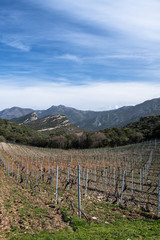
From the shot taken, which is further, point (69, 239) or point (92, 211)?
point (92, 211)

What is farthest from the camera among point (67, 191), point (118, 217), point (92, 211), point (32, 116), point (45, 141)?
point (32, 116)

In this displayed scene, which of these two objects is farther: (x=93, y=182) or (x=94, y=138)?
(x=94, y=138)

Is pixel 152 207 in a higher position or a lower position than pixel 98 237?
lower

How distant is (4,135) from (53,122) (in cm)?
6733

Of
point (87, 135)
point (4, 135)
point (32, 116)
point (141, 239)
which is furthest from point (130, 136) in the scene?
point (32, 116)

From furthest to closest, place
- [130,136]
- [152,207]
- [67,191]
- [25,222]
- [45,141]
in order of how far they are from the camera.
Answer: [45,141], [130,136], [67,191], [152,207], [25,222]

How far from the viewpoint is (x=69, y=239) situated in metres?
5.54

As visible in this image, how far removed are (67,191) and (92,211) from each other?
3937mm

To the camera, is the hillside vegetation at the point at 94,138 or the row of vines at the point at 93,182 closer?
the row of vines at the point at 93,182

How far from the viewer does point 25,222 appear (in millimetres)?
6914

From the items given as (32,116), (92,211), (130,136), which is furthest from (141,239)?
(32,116)

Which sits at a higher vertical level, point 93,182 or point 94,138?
point 94,138

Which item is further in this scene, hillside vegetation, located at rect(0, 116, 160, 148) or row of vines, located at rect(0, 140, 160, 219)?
hillside vegetation, located at rect(0, 116, 160, 148)

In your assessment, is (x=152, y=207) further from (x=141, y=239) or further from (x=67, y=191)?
(x=67, y=191)
